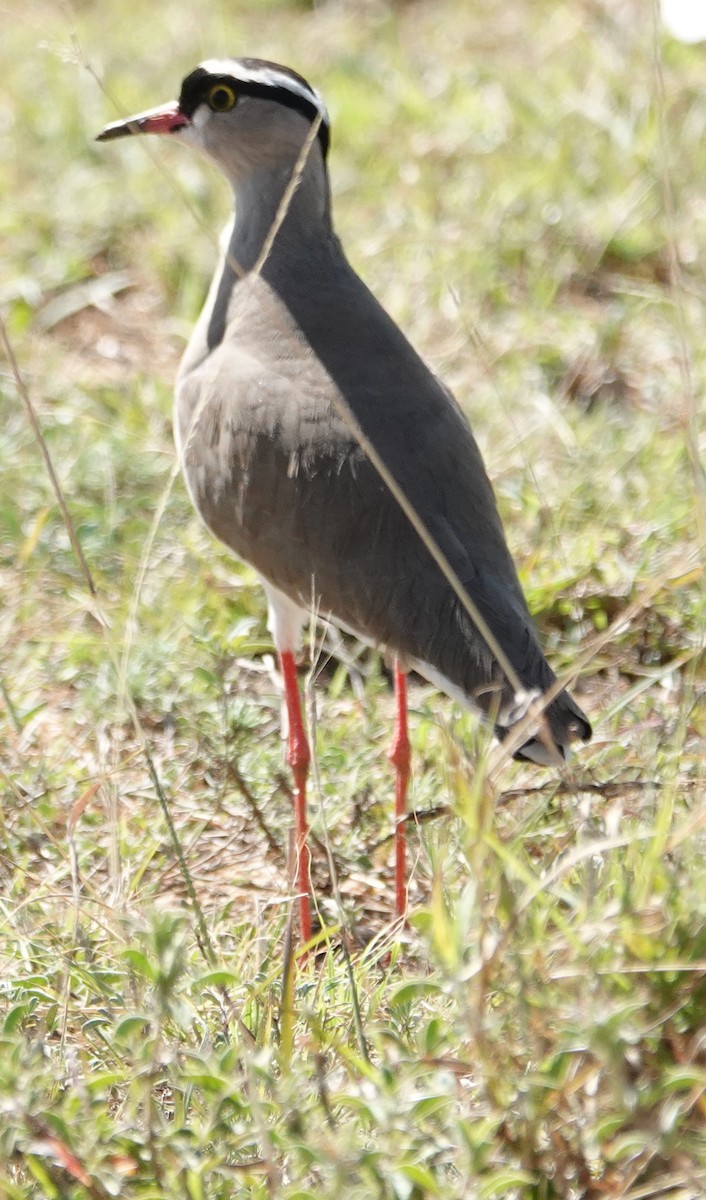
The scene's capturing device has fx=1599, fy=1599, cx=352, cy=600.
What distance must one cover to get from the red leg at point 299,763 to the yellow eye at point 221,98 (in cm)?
141

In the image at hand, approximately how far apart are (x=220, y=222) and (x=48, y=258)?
63 cm

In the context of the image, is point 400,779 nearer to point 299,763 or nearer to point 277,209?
point 299,763

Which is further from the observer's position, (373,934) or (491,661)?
(373,934)

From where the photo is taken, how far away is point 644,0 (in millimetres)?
6832

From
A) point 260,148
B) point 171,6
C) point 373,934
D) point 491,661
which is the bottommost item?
point 373,934

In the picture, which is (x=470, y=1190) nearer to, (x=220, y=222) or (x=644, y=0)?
(x=220, y=222)

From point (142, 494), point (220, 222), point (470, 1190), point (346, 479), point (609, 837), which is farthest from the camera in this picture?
point (220, 222)

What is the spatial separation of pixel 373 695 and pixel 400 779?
0.46m

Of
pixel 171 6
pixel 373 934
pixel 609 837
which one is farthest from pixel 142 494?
pixel 171 6

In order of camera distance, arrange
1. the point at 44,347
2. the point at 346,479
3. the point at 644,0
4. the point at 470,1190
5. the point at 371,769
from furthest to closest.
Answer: the point at 644,0, the point at 44,347, the point at 371,769, the point at 346,479, the point at 470,1190

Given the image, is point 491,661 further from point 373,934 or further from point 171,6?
point 171,6

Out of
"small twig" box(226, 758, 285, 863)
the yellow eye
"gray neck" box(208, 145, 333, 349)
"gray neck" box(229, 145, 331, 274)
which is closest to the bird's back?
"gray neck" box(208, 145, 333, 349)

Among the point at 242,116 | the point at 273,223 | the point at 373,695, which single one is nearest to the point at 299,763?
the point at 373,695

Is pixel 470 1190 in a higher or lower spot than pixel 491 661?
lower
